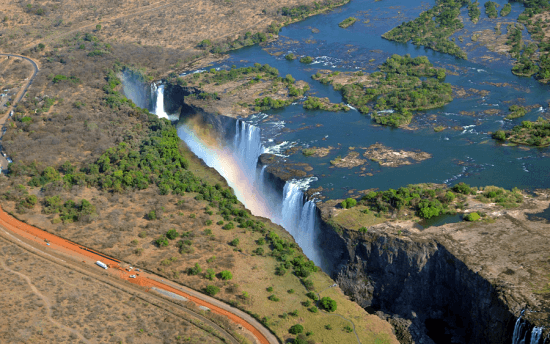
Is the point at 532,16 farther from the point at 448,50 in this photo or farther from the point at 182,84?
the point at 182,84

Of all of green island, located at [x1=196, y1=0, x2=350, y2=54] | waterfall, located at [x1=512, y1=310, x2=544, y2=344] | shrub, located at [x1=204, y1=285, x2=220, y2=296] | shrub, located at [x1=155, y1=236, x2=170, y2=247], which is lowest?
shrub, located at [x1=204, y1=285, x2=220, y2=296]

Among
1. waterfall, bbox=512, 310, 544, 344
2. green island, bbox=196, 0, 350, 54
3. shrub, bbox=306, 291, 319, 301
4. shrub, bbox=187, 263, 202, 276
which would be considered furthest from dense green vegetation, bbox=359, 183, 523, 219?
green island, bbox=196, 0, 350, 54

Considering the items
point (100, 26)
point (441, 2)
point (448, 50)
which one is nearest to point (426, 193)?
point (448, 50)

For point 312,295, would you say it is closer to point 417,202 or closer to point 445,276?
point 445,276

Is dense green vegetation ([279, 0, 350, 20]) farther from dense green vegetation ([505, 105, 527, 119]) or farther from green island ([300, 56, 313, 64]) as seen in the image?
dense green vegetation ([505, 105, 527, 119])

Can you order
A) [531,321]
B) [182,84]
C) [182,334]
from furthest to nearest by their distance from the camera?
[182,84]
[182,334]
[531,321]

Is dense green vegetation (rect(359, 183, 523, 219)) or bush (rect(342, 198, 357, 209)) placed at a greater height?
dense green vegetation (rect(359, 183, 523, 219))

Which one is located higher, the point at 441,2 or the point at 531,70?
the point at 441,2

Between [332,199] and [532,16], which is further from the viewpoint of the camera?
[532,16]
